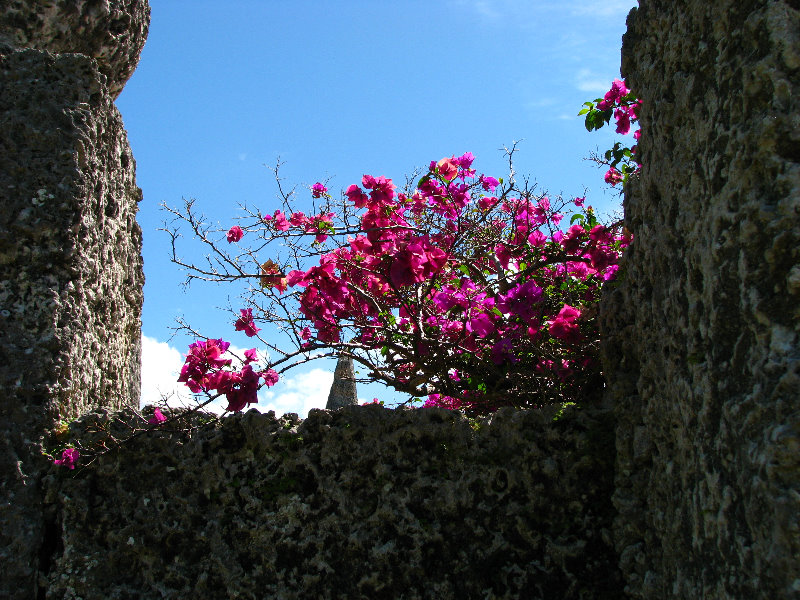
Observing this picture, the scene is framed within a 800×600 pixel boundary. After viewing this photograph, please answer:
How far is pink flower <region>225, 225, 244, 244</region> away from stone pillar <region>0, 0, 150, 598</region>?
1.08m

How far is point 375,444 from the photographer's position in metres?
1.99

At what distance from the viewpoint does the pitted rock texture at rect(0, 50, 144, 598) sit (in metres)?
2.01

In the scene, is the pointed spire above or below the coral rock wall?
above

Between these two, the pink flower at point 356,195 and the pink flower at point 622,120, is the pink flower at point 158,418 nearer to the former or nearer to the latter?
the pink flower at point 356,195

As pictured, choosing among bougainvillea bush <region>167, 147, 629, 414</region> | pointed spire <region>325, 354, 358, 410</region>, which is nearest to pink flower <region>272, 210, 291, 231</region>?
bougainvillea bush <region>167, 147, 629, 414</region>

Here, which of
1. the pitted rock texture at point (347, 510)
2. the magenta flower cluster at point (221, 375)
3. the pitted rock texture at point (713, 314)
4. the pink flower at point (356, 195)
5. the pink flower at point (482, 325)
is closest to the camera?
the pitted rock texture at point (713, 314)

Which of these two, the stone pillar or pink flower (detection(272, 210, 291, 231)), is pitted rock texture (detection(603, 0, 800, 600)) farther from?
pink flower (detection(272, 210, 291, 231))

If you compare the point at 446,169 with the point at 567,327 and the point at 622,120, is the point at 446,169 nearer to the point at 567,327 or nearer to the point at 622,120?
the point at 622,120

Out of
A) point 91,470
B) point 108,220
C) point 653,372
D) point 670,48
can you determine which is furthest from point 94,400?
point 670,48

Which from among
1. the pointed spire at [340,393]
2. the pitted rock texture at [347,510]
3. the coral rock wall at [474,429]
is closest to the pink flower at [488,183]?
the coral rock wall at [474,429]

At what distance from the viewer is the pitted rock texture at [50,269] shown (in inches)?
79.2

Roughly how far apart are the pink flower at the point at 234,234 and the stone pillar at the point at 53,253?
3.55 ft

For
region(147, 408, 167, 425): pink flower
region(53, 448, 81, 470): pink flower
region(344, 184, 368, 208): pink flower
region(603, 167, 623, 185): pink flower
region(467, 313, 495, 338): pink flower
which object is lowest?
region(53, 448, 81, 470): pink flower

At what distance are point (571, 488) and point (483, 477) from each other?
0.24m
